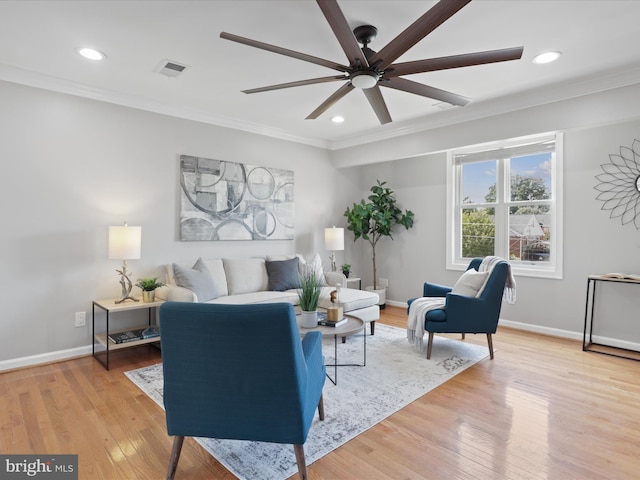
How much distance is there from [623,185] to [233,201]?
4321mm

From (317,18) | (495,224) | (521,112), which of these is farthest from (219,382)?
(495,224)

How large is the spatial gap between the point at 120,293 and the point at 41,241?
85 centimetres

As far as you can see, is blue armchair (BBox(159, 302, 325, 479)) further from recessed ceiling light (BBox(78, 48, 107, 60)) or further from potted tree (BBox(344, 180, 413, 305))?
potted tree (BBox(344, 180, 413, 305))

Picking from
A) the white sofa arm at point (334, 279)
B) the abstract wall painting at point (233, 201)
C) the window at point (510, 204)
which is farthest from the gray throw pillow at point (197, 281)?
the window at point (510, 204)

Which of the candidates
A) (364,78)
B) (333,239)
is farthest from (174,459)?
(333,239)

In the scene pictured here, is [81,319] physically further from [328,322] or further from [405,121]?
[405,121]

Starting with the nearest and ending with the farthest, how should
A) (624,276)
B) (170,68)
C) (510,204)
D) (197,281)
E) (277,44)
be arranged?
(277,44)
(170,68)
(624,276)
(197,281)
(510,204)

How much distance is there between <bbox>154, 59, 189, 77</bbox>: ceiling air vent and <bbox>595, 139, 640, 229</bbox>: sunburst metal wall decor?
4.34 metres

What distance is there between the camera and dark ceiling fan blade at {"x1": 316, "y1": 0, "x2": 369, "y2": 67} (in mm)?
1719

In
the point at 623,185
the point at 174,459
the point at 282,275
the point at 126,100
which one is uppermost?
the point at 126,100

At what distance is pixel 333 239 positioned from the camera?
535 cm

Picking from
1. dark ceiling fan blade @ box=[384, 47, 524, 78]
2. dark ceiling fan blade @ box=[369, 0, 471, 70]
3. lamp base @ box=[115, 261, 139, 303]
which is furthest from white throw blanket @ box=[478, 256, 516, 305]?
lamp base @ box=[115, 261, 139, 303]

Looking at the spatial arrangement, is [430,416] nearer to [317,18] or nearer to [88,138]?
[317,18]

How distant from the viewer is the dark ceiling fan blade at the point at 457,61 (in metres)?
2.07
